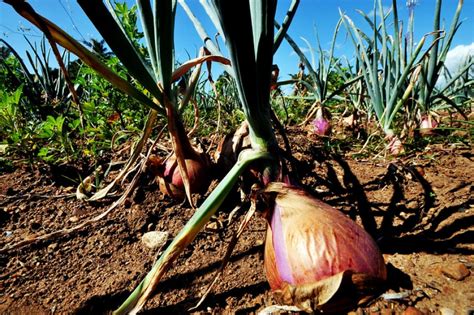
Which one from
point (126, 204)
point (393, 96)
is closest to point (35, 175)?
point (126, 204)

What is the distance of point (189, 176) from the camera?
793 millimetres

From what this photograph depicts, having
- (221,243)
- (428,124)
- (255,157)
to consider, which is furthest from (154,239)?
(428,124)

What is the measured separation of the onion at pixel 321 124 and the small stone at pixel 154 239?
1.04 meters

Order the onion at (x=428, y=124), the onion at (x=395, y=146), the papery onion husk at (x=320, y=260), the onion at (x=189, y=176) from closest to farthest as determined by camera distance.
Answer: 1. the papery onion husk at (x=320, y=260)
2. the onion at (x=189, y=176)
3. the onion at (x=395, y=146)
4. the onion at (x=428, y=124)

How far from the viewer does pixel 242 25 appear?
1.49ft

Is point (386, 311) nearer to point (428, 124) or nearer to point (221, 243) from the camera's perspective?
point (221, 243)

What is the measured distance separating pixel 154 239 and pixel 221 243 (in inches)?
7.8

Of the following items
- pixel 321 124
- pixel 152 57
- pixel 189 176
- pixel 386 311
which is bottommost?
pixel 386 311

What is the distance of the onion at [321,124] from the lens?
5.08 feet

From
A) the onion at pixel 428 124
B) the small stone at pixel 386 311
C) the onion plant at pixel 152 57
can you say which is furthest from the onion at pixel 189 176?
the onion at pixel 428 124

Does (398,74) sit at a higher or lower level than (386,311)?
higher

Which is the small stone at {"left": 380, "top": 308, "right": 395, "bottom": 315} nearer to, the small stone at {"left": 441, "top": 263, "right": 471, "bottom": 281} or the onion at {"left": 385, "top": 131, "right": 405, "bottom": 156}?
the small stone at {"left": 441, "top": 263, "right": 471, "bottom": 281}

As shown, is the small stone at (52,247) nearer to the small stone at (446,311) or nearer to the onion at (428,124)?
the small stone at (446,311)

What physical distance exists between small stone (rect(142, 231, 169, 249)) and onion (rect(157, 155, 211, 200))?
12cm
